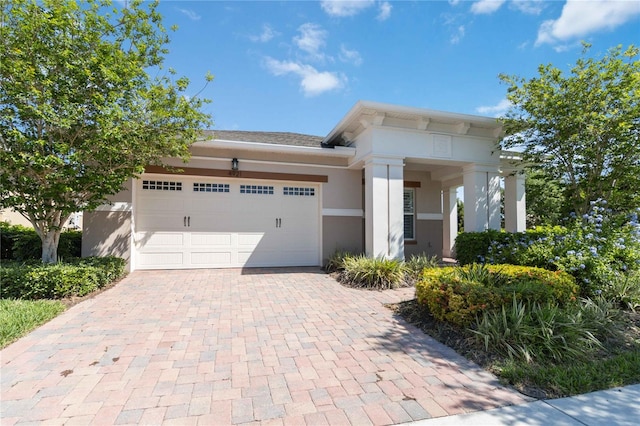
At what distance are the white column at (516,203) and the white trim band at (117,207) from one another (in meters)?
11.5

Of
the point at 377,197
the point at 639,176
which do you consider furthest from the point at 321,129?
the point at 639,176

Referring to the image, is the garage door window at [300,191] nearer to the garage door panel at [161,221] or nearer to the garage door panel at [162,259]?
the garage door panel at [161,221]

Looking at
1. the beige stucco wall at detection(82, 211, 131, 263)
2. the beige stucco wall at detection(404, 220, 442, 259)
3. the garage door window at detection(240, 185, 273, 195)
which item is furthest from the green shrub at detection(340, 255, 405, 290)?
the beige stucco wall at detection(82, 211, 131, 263)

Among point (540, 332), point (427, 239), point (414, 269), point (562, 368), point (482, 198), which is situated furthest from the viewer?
point (427, 239)

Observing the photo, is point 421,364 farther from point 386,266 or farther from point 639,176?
point 639,176

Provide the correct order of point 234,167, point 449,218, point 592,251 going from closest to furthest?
point 592,251 < point 234,167 < point 449,218

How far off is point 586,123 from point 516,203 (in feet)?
12.0

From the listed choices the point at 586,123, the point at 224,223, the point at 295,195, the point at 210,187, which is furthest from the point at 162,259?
the point at 586,123

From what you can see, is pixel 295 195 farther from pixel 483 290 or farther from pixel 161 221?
pixel 483 290

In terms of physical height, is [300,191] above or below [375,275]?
above

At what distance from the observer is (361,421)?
2.18 meters

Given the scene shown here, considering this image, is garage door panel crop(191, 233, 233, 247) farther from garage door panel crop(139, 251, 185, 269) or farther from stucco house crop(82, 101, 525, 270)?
garage door panel crop(139, 251, 185, 269)

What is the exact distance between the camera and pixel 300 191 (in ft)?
29.8

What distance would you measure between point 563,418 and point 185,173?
8.29 m
